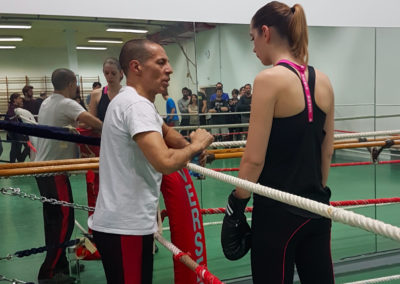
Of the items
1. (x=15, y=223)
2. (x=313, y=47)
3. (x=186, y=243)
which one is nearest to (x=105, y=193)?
(x=186, y=243)

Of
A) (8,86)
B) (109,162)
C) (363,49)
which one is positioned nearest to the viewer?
(109,162)

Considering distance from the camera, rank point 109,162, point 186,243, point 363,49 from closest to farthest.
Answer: point 109,162
point 186,243
point 363,49

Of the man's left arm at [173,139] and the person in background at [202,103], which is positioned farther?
the person in background at [202,103]

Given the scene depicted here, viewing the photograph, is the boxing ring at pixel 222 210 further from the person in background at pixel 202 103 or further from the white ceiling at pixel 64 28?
the white ceiling at pixel 64 28

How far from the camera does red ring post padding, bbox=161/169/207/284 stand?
5.95 feet

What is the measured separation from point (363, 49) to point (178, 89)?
10.8 ft

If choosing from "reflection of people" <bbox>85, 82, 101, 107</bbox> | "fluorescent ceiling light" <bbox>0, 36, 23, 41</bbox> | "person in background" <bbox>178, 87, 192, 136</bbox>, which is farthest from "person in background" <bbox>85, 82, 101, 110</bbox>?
"person in background" <bbox>178, 87, 192, 136</bbox>

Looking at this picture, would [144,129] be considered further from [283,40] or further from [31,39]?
[31,39]

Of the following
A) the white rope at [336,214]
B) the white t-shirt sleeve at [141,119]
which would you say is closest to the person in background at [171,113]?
the white t-shirt sleeve at [141,119]

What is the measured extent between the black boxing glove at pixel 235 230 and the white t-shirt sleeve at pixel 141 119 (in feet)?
1.12

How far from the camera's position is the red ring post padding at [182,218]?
5.95 feet

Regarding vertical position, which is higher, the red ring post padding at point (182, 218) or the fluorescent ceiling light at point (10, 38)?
the fluorescent ceiling light at point (10, 38)

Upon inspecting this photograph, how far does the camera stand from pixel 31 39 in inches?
126

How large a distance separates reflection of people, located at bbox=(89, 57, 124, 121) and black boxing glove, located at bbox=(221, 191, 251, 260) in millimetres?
1803
